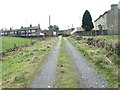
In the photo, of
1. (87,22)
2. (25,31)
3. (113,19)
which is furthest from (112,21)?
(25,31)

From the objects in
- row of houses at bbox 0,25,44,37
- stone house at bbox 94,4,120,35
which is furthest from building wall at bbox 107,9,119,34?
row of houses at bbox 0,25,44,37

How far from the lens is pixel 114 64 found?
11695 millimetres

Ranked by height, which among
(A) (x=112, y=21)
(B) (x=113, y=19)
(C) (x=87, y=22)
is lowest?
(A) (x=112, y=21)

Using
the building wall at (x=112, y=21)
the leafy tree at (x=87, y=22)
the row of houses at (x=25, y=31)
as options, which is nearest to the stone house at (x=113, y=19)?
the building wall at (x=112, y=21)

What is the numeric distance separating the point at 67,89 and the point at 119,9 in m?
44.5

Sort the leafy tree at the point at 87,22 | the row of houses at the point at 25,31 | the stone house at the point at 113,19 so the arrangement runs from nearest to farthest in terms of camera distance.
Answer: the stone house at the point at 113,19 → the leafy tree at the point at 87,22 → the row of houses at the point at 25,31

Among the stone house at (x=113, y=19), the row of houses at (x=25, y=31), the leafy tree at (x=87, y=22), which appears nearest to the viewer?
the stone house at (x=113, y=19)

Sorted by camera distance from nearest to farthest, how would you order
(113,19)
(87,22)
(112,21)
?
(113,19) < (112,21) < (87,22)

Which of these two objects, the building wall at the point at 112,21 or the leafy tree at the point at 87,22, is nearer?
the building wall at the point at 112,21

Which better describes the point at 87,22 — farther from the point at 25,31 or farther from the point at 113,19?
the point at 25,31

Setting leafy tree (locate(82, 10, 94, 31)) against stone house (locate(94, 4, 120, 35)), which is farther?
leafy tree (locate(82, 10, 94, 31))

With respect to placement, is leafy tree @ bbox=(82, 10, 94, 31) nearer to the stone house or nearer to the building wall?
the stone house

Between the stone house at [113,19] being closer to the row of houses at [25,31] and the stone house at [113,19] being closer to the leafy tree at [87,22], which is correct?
the leafy tree at [87,22]

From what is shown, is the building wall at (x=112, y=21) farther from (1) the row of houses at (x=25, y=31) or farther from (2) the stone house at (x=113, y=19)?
(1) the row of houses at (x=25, y=31)
